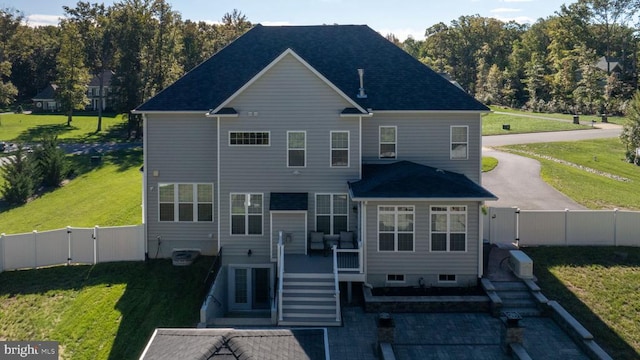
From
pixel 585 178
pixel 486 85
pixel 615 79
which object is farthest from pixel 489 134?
pixel 486 85

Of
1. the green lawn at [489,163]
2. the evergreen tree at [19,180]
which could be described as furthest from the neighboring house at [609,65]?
the evergreen tree at [19,180]

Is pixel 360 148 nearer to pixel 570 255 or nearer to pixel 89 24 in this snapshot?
pixel 570 255

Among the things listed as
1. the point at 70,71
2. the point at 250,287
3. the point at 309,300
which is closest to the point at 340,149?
the point at 309,300

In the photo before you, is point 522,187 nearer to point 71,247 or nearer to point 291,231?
point 291,231

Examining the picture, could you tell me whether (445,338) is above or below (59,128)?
below

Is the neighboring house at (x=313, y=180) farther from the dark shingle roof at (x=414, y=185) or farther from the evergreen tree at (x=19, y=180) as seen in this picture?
the evergreen tree at (x=19, y=180)
